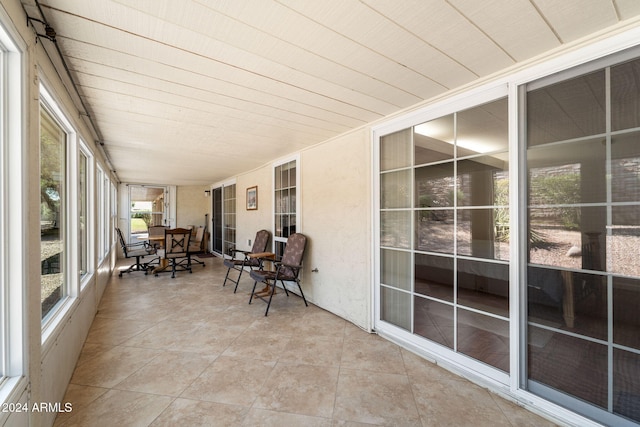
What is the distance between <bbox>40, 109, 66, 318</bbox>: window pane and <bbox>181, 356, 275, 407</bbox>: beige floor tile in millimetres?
1136

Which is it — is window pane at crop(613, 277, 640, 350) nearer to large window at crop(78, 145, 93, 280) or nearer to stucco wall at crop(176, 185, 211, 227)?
large window at crop(78, 145, 93, 280)

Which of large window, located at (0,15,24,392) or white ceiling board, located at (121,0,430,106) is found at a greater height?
white ceiling board, located at (121,0,430,106)

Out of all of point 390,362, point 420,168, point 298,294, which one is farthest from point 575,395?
point 298,294

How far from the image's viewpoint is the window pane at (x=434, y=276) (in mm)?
2144

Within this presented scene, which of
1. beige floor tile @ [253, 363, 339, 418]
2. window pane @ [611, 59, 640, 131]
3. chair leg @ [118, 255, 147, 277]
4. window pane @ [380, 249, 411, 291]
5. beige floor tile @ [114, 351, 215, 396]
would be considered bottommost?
beige floor tile @ [253, 363, 339, 418]

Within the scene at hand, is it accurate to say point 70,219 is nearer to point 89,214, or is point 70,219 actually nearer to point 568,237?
point 89,214

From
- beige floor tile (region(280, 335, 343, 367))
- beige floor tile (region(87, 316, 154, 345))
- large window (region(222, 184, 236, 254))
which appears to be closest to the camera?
beige floor tile (region(280, 335, 343, 367))

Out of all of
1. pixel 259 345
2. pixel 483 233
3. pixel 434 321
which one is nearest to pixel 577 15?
pixel 483 233

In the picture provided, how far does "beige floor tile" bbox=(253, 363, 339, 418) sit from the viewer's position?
1.71m

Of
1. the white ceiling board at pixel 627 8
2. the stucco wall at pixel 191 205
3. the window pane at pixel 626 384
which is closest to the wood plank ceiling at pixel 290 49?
the white ceiling board at pixel 627 8

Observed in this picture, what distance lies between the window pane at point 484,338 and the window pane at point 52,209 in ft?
9.63

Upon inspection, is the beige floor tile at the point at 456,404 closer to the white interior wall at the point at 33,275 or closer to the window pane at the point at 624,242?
the window pane at the point at 624,242

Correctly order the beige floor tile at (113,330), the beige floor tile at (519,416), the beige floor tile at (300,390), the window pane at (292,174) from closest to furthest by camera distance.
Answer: the beige floor tile at (519,416) → the beige floor tile at (300,390) → the beige floor tile at (113,330) → the window pane at (292,174)

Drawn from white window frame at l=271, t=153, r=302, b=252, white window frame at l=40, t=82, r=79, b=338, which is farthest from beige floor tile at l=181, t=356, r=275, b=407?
white window frame at l=271, t=153, r=302, b=252
